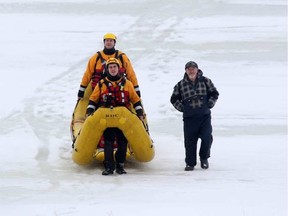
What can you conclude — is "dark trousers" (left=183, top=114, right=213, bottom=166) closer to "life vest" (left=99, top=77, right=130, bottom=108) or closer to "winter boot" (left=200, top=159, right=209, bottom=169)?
"winter boot" (left=200, top=159, right=209, bottom=169)

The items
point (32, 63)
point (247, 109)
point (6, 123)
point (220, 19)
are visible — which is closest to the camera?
point (6, 123)

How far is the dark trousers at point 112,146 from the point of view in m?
8.85

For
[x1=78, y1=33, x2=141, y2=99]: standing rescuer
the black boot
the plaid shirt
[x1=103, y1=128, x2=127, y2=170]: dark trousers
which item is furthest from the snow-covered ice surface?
[x1=78, y1=33, x2=141, y2=99]: standing rescuer

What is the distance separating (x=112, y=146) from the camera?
349 inches

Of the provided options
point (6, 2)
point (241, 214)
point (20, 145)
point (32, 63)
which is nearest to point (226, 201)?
point (241, 214)

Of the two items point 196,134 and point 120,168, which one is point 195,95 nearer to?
point 196,134

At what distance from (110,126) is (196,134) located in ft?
3.54

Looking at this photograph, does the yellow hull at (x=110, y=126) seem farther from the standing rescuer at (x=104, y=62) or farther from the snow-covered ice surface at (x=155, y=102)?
the standing rescuer at (x=104, y=62)

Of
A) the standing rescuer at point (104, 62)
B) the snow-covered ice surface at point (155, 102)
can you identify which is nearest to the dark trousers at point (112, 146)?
the snow-covered ice surface at point (155, 102)

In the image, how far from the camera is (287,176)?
8.70 meters

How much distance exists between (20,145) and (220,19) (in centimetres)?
1064

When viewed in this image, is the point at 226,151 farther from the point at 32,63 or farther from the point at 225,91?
Result: the point at 32,63

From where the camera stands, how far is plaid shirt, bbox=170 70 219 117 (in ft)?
28.7

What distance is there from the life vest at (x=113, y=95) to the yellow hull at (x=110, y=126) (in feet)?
0.47
